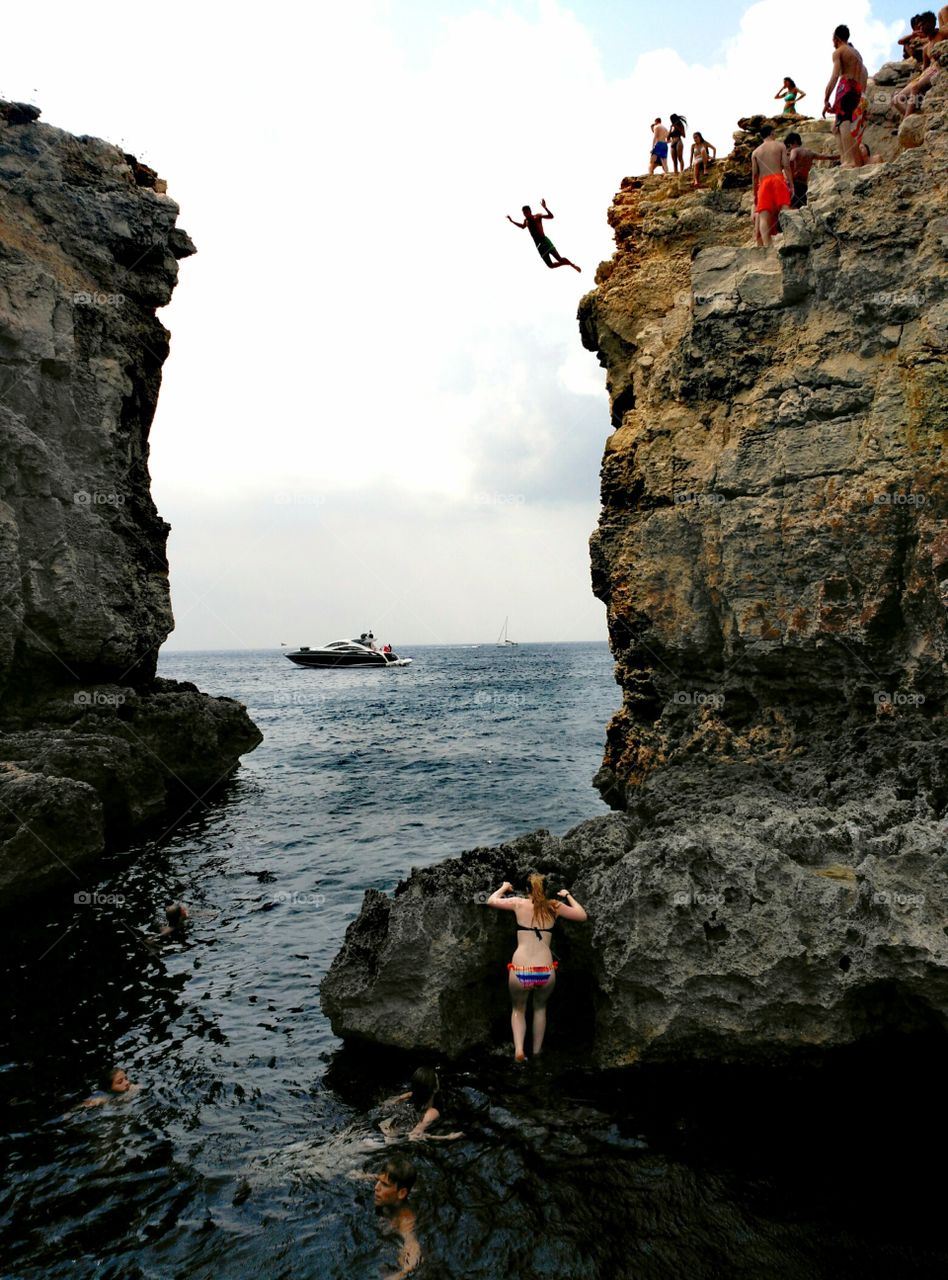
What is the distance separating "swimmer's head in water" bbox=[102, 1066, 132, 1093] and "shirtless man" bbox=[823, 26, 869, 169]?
16.4 metres

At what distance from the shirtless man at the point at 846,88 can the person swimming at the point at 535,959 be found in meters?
12.4

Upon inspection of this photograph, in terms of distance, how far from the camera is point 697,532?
42.1ft

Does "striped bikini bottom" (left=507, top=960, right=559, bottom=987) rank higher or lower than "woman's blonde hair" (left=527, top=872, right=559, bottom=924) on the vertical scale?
lower

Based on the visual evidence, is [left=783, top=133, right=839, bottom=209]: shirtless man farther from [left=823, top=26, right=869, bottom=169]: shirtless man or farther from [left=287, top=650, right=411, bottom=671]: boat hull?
[left=287, top=650, right=411, bottom=671]: boat hull

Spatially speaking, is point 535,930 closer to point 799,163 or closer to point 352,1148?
point 352,1148

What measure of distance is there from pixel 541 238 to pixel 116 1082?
633 inches

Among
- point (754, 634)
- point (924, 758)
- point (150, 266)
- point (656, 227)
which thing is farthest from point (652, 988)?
point (150, 266)

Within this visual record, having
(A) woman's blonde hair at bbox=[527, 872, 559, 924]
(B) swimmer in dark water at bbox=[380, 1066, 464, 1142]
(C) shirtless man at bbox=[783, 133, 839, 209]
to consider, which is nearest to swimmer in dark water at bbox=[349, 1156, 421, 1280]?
(B) swimmer in dark water at bbox=[380, 1066, 464, 1142]

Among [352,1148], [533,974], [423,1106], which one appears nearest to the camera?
[352,1148]

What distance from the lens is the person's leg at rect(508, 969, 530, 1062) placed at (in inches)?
316

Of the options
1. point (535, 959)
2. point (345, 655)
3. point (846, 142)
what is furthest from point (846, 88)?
point (345, 655)

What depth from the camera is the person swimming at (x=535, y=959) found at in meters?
7.98

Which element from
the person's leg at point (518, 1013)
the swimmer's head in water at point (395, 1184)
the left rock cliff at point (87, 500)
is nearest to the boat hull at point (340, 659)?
the left rock cliff at point (87, 500)

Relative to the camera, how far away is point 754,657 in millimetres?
11883
